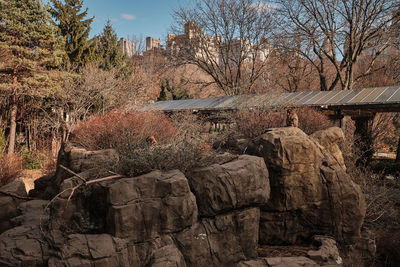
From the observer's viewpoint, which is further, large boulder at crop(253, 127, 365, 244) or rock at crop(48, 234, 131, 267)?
large boulder at crop(253, 127, 365, 244)

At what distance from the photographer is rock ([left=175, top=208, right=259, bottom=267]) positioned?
4.16 metres

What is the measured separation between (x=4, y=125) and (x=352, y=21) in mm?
18939

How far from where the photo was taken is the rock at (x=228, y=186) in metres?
4.45

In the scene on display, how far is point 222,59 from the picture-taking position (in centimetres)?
2239

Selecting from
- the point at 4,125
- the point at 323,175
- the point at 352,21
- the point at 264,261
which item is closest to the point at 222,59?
the point at 352,21

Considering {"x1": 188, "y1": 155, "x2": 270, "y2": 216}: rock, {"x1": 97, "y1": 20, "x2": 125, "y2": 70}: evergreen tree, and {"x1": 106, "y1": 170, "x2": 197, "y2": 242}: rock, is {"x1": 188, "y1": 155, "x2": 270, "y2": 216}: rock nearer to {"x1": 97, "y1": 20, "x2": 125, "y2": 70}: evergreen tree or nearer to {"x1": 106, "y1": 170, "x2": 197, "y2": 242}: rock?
{"x1": 106, "y1": 170, "x2": 197, "y2": 242}: rock

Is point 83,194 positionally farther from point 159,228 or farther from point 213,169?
point 213,169

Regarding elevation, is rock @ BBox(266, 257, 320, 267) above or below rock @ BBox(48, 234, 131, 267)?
below

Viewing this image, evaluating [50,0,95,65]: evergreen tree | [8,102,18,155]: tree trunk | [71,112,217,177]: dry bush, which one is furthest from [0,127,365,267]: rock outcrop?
[50,0,95,65]: evergreen tree

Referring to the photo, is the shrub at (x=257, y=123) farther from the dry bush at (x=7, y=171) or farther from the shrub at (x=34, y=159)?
the shrub at (x=34, y=159)

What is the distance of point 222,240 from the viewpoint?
14.5 ft

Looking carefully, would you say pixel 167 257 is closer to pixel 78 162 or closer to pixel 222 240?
pixel 222 240

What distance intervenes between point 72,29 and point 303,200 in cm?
1607

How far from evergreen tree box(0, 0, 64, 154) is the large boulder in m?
11.6
